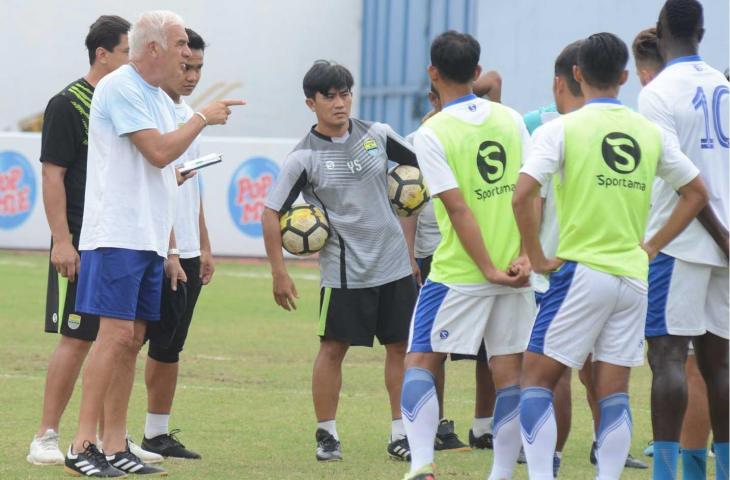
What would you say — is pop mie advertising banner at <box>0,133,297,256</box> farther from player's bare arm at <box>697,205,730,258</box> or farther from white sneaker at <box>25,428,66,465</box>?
player's bare arm at <box>697,205,730,258</box>

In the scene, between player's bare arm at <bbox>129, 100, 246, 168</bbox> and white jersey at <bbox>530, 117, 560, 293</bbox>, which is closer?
player's bare arm at <bbox>129, 100, 246, 168</bbox>

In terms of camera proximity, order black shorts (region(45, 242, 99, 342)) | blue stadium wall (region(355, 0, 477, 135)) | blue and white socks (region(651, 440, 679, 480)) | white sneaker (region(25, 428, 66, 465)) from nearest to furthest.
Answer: blue and white socks (region(651, 440, 679, 480)) → white sneaker (region(25, 428, 66, 465)) → black shorts (region(45, 242, 99, 342)) → blue stadium wall (region(355, 0, 477, 135))

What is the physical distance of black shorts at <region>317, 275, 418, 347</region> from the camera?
27.1 ft

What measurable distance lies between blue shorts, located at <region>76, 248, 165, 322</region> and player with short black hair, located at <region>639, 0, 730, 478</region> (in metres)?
2.53

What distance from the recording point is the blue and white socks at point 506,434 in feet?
22.1

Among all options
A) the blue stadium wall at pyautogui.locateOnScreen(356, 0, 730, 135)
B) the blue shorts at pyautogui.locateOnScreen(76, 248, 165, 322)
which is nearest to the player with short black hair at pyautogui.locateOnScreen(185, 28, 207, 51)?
the blue shorts at pyautogui.locateOnScreen(76, 248, 165, 322)

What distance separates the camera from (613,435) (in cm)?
625

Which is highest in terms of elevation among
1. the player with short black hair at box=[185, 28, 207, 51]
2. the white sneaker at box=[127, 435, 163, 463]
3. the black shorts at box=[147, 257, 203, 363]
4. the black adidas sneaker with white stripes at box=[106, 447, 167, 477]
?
the player with short black hair at box=[185, 28, 207, 51]

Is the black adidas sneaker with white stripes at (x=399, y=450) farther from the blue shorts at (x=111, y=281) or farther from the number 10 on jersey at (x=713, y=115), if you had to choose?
the number 10 on jersey at (x=713, y=115)

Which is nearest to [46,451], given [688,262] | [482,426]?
[482,426]

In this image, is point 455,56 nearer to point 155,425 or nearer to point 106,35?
point 106,35

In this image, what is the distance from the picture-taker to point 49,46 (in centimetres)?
4147

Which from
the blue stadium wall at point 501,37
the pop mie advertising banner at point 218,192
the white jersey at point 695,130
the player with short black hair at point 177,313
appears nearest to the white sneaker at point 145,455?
the player with short black hair at point 177,313

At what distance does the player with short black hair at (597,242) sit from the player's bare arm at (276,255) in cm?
217
